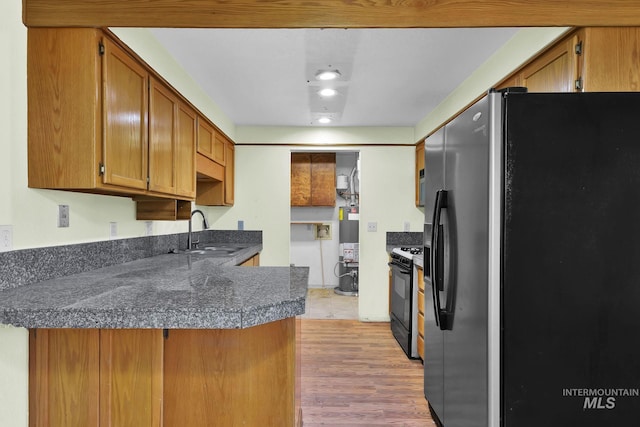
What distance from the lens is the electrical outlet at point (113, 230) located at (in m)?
2.21

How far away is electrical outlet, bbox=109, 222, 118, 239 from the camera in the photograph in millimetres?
2207

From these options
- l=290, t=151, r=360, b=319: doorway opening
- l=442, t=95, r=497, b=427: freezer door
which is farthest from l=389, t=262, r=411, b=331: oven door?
l=290, t=151, r=360, b=319: doorway opening

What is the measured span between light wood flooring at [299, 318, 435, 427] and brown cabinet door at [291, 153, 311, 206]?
2.44 meters

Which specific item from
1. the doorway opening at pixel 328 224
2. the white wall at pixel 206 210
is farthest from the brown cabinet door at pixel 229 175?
the doorway opening at pixel 328 224

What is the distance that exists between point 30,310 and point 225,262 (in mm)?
1423

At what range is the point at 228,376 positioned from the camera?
133cm

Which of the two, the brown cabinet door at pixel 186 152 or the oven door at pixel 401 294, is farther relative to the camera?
the oven door at pixel 401 294

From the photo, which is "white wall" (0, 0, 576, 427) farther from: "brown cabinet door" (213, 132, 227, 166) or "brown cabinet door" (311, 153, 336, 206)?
"brown cabinet door" (311, 153, 336, 206)

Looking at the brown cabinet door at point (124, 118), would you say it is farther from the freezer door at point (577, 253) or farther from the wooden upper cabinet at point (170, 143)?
the freezer door at point (577, 253)

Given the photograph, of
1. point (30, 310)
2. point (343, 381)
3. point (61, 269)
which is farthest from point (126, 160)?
point (343, 381)

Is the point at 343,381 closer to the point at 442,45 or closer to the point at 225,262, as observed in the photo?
the point at 225,262

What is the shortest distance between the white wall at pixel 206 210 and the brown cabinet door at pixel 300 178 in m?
1.54

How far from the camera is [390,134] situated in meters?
4.37

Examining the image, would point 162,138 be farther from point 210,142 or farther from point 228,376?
point 228,376
